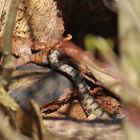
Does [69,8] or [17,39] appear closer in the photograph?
[17,39]

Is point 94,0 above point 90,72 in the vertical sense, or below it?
above

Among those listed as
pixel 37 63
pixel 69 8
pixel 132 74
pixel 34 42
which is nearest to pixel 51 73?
pixel 37 63

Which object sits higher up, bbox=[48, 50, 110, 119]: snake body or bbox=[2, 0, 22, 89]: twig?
bbox=[2, 0, 22, 89]: twig

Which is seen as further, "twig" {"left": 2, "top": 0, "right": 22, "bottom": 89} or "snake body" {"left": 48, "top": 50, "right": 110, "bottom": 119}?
"snake body" {"left": 48, "top": 50, "right": 110, "bottom": 119}

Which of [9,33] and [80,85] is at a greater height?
[9,33]

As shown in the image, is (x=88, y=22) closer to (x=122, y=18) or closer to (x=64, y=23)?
(x=64, y=23)

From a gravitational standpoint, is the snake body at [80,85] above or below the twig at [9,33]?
below

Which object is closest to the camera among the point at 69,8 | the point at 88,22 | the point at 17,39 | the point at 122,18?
the point at 122,18

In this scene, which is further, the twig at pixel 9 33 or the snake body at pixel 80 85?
the snake body at pixel 80 85
